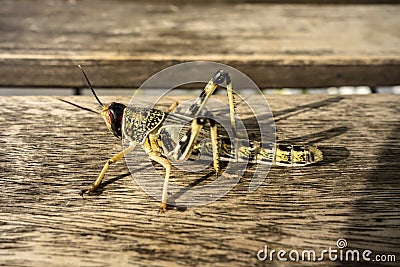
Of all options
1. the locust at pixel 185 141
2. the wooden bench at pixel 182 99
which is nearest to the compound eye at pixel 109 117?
the locust at pixel 185 141

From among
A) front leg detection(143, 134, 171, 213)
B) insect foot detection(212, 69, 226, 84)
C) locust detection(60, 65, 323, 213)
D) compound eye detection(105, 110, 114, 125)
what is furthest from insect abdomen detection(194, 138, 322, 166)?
compound eye detection(105, 110, 114, 125)

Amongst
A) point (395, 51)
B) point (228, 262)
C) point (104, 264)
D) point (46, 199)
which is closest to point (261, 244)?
point (228, 262)

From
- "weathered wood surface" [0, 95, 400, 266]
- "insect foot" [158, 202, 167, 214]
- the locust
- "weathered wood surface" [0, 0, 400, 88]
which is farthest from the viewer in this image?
"weathered wood surface" [0, 0, 400, 88]

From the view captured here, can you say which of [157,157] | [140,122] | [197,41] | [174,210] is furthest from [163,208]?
[197,41]

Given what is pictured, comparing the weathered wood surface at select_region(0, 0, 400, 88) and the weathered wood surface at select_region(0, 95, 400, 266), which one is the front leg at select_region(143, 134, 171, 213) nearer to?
the weathered wood surface at select_region(0, 95, 400, 266)

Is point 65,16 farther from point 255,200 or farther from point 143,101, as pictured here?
point 255,200

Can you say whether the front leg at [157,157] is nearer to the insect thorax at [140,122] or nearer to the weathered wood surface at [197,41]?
the insect thorax at [140,122]

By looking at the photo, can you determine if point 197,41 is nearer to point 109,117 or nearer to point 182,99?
point 182,99
